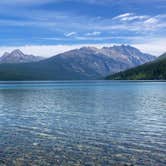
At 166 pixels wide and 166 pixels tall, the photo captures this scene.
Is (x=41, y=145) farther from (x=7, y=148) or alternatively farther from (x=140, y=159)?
(x=140, y=159)

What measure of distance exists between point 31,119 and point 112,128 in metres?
19.1

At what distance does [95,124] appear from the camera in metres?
52.0

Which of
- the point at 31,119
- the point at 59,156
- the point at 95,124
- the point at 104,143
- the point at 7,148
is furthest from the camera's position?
the point at 31,119

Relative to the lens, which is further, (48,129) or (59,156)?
(48,129)

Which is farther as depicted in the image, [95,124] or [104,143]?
[95,124]

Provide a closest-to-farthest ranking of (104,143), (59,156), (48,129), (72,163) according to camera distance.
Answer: (72,163) < (59,156) < (104,143) < (48,129)

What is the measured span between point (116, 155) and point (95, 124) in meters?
20.8

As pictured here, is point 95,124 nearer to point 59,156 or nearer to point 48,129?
point 48,129

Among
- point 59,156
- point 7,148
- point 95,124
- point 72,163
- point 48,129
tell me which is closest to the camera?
point 72,163

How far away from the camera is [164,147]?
113 ft

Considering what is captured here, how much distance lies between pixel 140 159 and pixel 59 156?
8.33 meters

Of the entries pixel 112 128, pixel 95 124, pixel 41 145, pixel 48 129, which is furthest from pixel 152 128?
pixel 41 145

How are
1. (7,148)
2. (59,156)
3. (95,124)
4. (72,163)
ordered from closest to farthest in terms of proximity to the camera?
1. (72,163)
2. (59,156)
3. (7,148)
4. (95,124)

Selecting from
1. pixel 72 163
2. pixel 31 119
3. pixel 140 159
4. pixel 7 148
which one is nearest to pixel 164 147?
pixel 140 159
